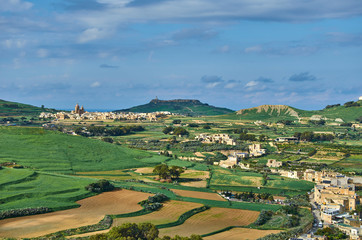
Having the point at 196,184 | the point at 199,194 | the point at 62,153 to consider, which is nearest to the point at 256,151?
the point at 196,184

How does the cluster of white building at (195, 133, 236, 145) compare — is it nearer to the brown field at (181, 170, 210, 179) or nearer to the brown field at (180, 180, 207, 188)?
Result: the brown field at (181, 170, 210, 179)

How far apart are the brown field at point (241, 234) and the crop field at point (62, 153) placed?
3824cm

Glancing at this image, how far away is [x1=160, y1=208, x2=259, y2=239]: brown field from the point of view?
42750 millimetres

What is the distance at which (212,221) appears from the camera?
47062 millimetres

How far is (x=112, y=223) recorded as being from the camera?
43719 mm

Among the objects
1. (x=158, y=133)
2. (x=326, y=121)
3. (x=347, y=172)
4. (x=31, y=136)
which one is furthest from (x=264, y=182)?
(x=326, y=121)

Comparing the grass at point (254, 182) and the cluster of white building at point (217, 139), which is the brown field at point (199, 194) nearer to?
the grass at point (254, 182)

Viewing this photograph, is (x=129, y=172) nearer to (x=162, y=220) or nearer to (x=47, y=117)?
(x=162, y=220)

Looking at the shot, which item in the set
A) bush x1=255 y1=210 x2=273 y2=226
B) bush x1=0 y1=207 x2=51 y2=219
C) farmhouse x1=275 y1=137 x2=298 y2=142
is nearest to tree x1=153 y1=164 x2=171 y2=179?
bush x1=255 y1=210 x2=273 y2=226

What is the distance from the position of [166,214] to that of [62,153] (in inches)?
1688

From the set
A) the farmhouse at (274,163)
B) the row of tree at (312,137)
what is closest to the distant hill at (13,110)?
the row of tree at (312,137)

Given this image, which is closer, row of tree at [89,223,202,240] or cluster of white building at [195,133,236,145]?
row of tree at [89,223,202,240]

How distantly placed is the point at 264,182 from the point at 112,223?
31138 mm

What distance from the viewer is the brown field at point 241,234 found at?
1635 inches
